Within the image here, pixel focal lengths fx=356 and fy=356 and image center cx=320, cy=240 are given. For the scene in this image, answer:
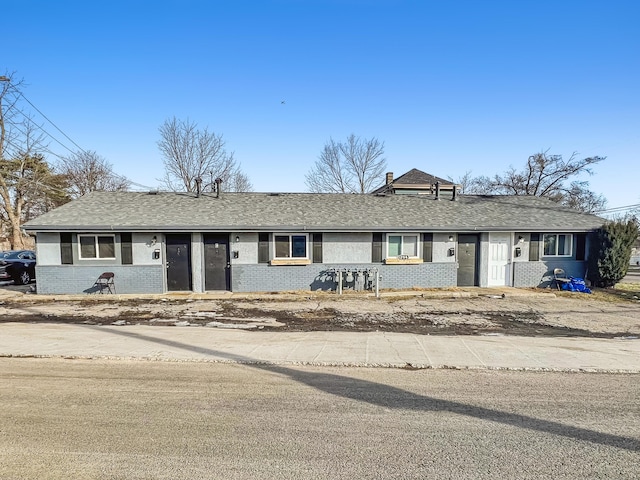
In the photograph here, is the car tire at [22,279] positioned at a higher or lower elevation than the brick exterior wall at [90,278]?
lower

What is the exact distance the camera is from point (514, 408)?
443 centimetres

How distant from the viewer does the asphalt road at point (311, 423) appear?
10.4 feet

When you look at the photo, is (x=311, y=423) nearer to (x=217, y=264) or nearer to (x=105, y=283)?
(x=217, y=264)

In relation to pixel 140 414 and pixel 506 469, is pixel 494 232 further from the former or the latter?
pixel 140 414

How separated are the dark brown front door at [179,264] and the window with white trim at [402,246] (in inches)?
318

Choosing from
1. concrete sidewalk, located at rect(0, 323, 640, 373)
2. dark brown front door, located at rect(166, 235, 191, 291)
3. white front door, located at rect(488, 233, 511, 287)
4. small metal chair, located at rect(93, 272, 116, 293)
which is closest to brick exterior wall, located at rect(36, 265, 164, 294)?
small metal chair, located at rect(93, 272, 116, 293)

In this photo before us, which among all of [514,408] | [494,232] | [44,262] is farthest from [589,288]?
[44,262]

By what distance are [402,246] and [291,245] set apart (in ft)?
15.0

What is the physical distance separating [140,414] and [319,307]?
771 cm

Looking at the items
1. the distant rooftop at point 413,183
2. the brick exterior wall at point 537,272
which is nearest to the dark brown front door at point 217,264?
the brick exterior wall at point 537,272

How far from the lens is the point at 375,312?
10875mm

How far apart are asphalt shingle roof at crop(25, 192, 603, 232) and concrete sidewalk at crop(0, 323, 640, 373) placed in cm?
592

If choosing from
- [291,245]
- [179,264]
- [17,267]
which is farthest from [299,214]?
[17,267]

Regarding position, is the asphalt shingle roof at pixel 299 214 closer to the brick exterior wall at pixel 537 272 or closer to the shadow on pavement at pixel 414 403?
the brick exterior wall at pixel 537 272
